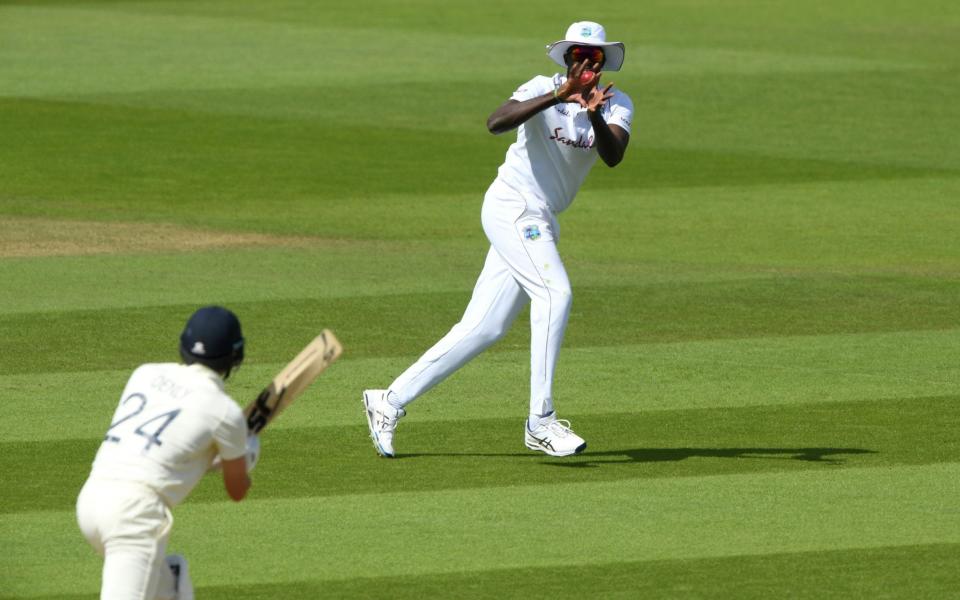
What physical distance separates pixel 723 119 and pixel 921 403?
1272cm

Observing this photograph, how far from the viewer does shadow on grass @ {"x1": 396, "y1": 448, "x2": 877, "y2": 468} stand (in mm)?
9398

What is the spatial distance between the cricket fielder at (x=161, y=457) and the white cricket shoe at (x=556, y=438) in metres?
3.37

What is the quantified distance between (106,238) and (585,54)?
26.8ft

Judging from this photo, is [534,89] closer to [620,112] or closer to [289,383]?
[620,112]

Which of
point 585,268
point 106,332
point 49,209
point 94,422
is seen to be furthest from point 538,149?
point 49,209

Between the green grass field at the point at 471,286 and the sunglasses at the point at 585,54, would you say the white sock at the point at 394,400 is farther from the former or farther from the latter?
the sunglasses at the point at 585,54

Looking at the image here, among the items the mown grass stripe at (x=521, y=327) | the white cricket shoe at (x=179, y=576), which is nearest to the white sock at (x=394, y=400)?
the mown grass stripe at (x=521, y=327)

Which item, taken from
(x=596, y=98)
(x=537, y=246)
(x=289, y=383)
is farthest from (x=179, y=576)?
(x=596, y=98)

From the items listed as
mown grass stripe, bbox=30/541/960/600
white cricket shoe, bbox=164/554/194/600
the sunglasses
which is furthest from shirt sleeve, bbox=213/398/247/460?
the sunglasses

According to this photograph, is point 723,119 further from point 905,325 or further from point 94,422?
point 94,422

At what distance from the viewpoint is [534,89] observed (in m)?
9.28

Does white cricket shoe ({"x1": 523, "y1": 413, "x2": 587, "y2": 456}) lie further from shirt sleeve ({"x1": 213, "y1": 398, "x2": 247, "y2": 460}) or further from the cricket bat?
shirt sleeve ({"x1": 213, "y1": 398, "x2": 247, "y2": 460})

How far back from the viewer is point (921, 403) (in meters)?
10.7

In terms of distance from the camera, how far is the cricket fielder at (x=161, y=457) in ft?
19.2
